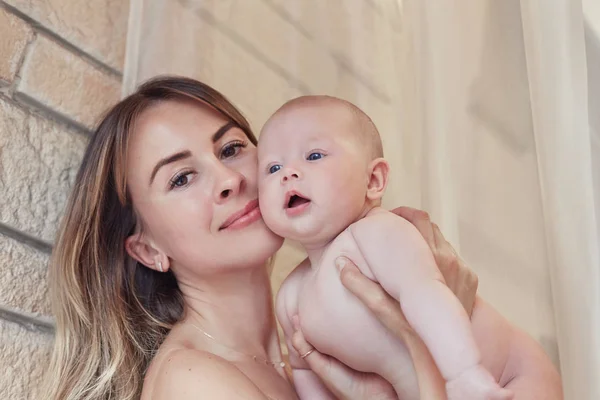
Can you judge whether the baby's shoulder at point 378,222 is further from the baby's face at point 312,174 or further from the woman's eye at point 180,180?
the woman's eye at point 180,180

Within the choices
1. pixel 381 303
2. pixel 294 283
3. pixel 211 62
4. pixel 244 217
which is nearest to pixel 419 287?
pixel 381 303

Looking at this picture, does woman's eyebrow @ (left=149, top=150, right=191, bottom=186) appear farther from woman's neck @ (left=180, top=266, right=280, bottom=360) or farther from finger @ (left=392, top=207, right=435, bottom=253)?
finger @ (left=392, top=207, right=435, bottom=253)

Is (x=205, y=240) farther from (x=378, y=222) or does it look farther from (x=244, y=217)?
(x=378, y=222)

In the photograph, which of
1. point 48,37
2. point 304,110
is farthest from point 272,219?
point 48,37

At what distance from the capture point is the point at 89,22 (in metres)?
1.48

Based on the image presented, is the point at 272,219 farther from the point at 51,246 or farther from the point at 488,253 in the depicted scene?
the point at 51,246

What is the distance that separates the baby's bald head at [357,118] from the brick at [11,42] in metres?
0.52

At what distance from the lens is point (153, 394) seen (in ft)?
3.51

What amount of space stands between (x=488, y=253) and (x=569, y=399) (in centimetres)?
26

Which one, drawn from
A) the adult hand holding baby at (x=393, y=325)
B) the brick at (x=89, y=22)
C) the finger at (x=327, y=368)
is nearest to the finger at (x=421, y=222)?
the adult hand holding baby at (x=393, y=325)

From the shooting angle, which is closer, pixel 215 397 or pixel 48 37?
pixel 215 397

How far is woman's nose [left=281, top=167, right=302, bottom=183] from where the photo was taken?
102 cm

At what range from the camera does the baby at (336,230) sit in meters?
0.95

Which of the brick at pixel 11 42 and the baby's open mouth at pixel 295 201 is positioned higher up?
the brick at pixel 11 42
